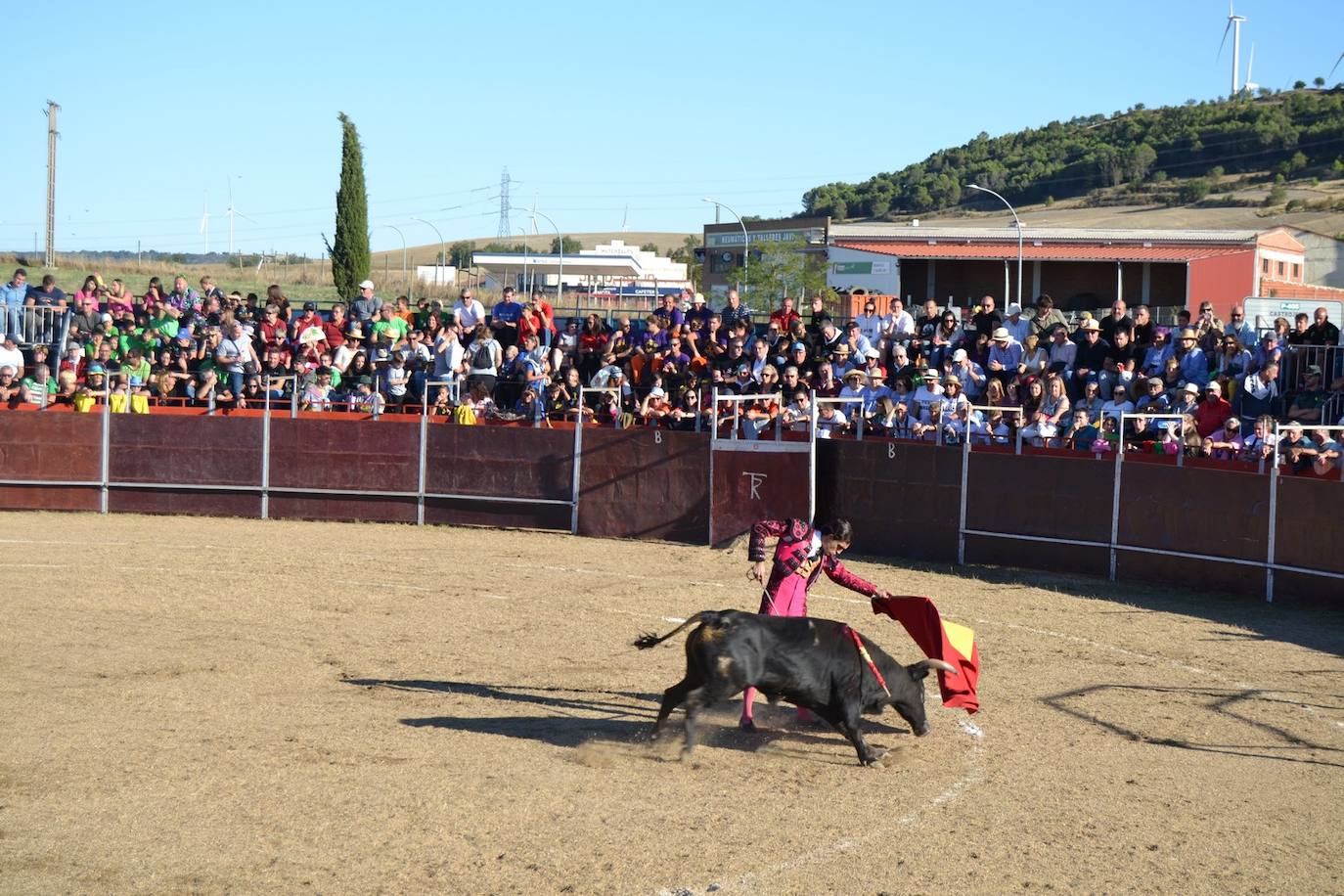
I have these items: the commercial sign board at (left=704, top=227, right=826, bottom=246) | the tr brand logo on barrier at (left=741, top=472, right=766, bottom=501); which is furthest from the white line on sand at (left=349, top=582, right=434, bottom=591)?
the commercial sign board at (left=704, top=227, right=826, bottom=246)

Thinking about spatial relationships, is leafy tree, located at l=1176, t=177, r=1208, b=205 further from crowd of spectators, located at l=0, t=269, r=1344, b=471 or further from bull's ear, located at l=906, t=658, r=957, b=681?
bull's ear, located at l=906, t=658, r=957, b=681

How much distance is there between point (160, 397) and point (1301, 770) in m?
17.1

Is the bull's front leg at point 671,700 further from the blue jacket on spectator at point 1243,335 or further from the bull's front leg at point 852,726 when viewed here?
the blue jacket on spectator at point 1243,335

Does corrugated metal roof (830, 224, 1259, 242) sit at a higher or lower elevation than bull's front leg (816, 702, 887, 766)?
higher

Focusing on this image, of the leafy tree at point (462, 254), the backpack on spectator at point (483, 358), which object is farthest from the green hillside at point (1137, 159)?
the backpack on spectator at point (483, 358)

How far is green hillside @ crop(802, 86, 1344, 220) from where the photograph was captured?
93.1 metres

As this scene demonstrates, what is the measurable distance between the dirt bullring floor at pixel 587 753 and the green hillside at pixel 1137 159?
81547mm

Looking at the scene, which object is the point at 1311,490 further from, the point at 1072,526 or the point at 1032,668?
the point at 1032,668

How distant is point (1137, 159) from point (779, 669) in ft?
320

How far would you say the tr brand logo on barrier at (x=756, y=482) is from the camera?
58.2ft

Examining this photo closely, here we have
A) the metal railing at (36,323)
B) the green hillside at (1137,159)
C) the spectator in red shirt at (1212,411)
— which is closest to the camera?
the spectator in red shirt at (1212,411)

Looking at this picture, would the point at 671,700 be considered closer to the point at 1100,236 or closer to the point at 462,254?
the point at 1100,236

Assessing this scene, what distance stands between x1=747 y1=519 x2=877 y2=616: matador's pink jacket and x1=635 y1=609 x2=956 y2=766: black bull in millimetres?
963

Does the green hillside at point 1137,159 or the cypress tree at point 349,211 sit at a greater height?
the green hillside at point 1137,159
